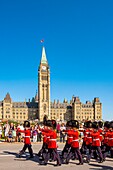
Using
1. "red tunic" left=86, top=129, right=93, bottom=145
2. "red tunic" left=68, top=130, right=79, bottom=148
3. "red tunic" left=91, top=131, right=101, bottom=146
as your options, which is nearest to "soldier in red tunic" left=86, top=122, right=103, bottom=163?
"red tunic" left=91, top=131, right=101, bottom=146

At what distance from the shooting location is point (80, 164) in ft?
51.1

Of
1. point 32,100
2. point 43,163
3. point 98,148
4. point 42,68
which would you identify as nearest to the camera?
point 43,163

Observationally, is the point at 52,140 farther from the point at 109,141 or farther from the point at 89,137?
the point at 109,141

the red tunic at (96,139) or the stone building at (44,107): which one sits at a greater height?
the stone building at (44,107)

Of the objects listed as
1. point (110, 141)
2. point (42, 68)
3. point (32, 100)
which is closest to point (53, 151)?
point (110, 141)

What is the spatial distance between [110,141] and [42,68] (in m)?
158

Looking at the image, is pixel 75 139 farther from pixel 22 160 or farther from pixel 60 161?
pixel 22 160

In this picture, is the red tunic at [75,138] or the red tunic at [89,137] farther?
the red tunic at [89,137]

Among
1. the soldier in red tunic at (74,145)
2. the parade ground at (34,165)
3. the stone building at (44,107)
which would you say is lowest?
the parade ground at (34,165)

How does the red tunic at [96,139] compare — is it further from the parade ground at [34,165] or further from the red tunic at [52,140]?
the red tunic at [52,140]

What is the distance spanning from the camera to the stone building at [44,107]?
16950 cm

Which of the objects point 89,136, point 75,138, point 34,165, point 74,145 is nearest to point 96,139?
point 89,136

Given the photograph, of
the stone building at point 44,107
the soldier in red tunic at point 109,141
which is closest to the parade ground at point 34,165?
the soldier in red tunic at point 109,141

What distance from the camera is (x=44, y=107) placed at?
168 meters
